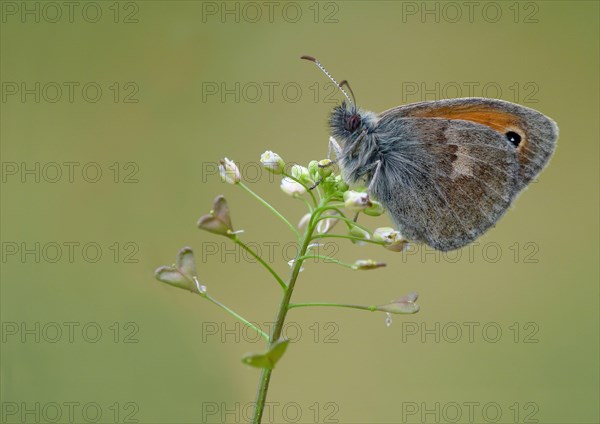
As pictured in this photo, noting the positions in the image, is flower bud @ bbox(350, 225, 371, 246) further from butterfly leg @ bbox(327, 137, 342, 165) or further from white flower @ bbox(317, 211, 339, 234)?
butterfly leg @ bbox(327, 137, 342, 165)

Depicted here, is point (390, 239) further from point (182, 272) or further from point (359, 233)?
point (182, 272)

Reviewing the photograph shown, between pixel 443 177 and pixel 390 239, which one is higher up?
pixel 443 177

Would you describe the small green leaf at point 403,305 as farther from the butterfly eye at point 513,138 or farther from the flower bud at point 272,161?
the butterfly eye at point 513,138

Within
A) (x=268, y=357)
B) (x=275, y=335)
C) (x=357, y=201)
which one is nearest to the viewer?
(x=268, y=357)

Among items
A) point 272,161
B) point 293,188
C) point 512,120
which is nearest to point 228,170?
point 272,161

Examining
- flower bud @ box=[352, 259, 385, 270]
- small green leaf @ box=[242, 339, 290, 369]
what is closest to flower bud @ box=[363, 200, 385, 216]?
flower bud @ box=[352, 259, 385, 270]

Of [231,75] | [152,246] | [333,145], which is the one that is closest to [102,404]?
[152,246]

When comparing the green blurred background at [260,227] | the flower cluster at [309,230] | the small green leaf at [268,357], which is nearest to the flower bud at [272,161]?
the flower cluster at [309,230]
